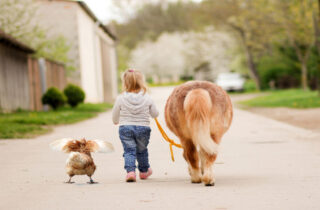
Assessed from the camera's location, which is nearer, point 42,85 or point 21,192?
point 21,192

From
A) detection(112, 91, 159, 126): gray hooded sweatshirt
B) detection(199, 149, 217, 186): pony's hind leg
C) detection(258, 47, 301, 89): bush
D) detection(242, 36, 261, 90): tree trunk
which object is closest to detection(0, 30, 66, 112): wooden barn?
detection(112, 91, 159, 126): gray hooded sweatshirt

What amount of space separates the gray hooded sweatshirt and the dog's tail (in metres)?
0.83

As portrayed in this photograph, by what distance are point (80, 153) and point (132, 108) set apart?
36.1 inches

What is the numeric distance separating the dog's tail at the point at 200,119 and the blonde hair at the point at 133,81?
2.90ft

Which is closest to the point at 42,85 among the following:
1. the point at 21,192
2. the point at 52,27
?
the point at 52,27

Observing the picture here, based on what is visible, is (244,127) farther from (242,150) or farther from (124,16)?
(124,16)

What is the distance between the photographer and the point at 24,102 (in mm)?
20859

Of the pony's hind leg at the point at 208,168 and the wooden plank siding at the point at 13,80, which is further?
the wooden plank siding at the point at 13,80

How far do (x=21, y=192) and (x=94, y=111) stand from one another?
18.2 m

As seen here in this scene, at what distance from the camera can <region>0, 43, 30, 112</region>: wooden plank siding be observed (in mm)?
18750

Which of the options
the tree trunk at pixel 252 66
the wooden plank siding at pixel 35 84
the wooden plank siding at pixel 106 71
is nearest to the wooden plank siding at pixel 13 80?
the wooden plank siding at pixel 35 84

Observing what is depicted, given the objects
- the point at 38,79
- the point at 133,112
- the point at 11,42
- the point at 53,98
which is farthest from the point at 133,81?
the point at 38,79

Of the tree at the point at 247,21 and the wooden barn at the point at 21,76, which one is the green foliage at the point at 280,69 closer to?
the tree at the point at 247,21

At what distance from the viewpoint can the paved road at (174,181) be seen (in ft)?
17.8
